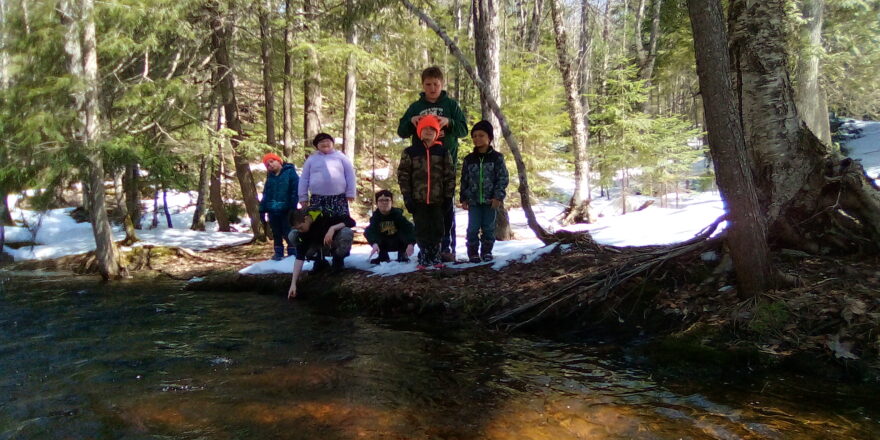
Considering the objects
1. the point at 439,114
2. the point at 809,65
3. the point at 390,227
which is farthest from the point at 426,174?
the point at 809,65

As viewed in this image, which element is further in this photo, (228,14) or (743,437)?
(228,14)

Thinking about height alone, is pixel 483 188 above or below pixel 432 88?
below

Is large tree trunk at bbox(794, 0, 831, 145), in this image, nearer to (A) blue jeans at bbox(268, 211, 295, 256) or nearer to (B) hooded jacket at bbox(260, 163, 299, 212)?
(B) hooded jacket at bbox(260, 163, 299, 212)

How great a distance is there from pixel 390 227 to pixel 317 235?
1.02 metres

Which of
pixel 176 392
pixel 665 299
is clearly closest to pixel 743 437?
pixel 665 299

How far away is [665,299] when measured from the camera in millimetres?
4031

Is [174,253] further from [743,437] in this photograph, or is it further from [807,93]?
[807,93]

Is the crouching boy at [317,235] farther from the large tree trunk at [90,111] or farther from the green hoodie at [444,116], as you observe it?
the large tree trunk at [90,111]

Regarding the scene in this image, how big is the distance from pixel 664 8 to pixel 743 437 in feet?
28.1

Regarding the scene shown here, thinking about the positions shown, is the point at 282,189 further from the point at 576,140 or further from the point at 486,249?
the point at 576,140

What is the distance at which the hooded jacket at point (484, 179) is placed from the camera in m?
5.93

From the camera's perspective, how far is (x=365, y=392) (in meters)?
3.01

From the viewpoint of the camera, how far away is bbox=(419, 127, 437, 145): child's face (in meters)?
5.77

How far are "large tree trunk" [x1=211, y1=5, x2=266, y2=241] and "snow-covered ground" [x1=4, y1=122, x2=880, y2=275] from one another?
3.98 ft
